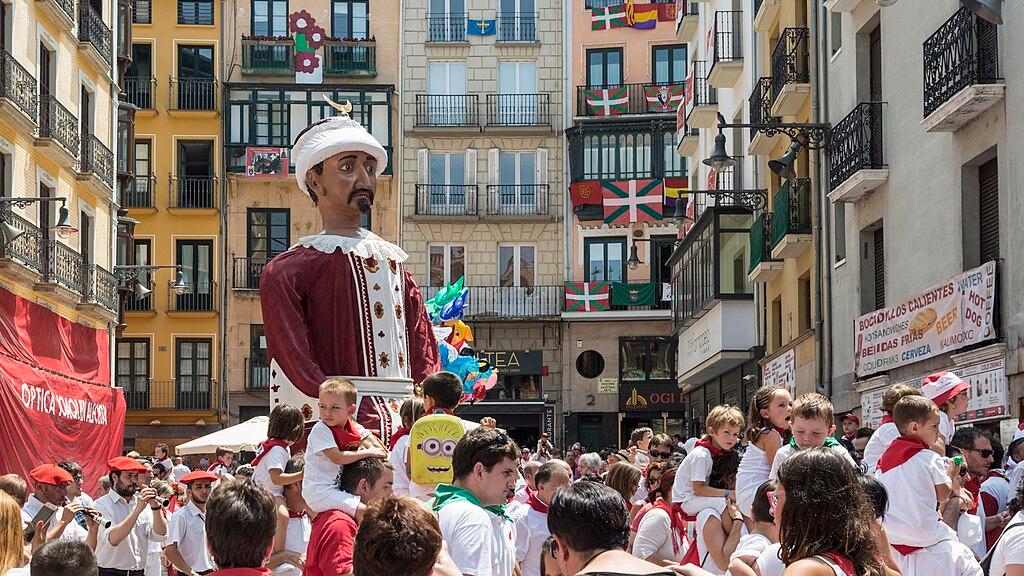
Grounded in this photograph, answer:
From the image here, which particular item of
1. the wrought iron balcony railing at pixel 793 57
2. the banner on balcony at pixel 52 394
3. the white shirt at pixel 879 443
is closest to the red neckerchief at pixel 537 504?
the white shirt at pixel 879 443

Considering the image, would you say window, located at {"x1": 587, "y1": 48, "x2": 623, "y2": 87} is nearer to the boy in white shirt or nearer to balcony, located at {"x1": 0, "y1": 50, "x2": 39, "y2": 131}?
balcony, located at {"x1": 0, "y1": 50, "x2": 39, "y2": 131}

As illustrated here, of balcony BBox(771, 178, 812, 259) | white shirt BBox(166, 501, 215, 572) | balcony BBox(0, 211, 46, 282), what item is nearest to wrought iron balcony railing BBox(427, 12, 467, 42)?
balcony BBox(0, 211, 46, 282)

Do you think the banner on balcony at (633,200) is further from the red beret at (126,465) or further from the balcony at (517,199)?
the red beret at (126,465)

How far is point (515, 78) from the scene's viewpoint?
46.2 meters

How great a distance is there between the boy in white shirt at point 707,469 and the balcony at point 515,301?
35875 mm

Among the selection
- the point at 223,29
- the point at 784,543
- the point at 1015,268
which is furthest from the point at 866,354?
the point at 223,29

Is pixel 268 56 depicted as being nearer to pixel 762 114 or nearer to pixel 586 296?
pixel 586 296

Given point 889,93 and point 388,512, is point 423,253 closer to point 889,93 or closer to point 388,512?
point 889,93

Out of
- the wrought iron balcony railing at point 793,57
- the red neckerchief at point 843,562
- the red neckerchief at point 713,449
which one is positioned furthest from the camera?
the wrought iron balcony railing at point 793,57

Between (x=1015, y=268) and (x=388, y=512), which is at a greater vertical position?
(x=1015, y=268)

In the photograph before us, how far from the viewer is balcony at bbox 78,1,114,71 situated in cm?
3130

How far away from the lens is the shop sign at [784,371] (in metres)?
25.6

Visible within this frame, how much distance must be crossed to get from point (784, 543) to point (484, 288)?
4077cm

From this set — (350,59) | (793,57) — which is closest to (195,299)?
(350,59)
